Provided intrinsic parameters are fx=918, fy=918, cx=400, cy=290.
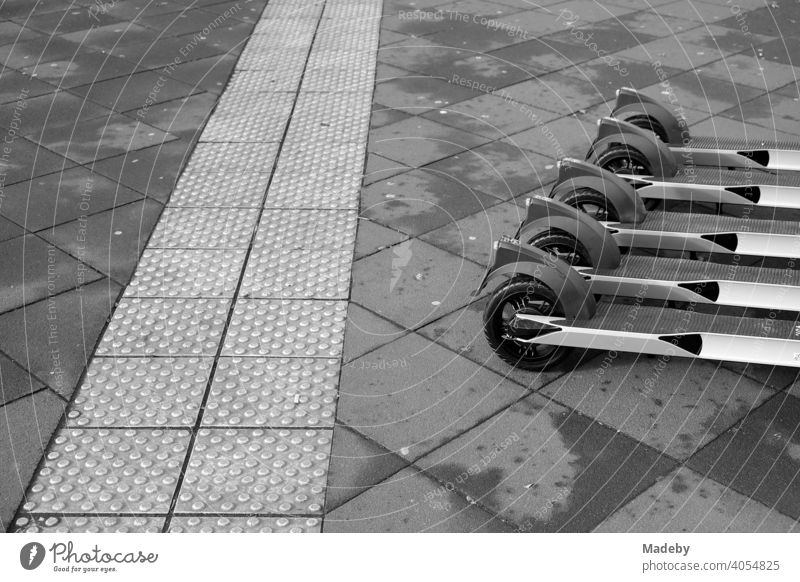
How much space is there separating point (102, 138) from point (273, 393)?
4.25m

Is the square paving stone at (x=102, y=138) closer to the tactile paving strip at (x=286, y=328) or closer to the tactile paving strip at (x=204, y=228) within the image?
the tactile paving strip at (x=204, y=228)

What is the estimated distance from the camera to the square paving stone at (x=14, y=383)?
4.78 meters

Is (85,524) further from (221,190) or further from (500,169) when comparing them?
(500,169)

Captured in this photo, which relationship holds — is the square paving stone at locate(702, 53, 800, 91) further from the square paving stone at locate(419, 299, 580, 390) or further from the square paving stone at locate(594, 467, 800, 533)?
the square paving stone at locate(594, 467, 800, 533)

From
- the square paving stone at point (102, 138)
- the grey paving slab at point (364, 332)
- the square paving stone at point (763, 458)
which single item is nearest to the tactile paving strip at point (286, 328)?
the grey paving slab at point (364, 332)

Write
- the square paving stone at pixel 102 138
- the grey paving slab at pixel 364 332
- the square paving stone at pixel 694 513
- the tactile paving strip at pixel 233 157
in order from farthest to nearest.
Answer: the square paving stone at pixel 102 138 < the tactile paving strip at pixel 233 157 < the grey paving slab at pixel 364 332 < the square paving stone at pixel 694 513

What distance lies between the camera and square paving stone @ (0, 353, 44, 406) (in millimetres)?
4781

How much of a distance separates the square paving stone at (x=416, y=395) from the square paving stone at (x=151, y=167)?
2.77m

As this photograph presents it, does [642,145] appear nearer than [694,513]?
No

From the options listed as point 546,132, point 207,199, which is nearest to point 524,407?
point 207,199

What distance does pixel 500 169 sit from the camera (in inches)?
286

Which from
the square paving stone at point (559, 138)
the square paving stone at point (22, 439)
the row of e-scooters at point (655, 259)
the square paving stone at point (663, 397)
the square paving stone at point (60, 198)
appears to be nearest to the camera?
the square paving stone at point (22, 439)

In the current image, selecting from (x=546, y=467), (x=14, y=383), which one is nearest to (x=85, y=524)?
(x=14, y=383)

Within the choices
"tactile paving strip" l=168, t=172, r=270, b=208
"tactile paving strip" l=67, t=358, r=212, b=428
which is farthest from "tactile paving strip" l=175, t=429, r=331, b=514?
"tactile paving strip" l=168, t=172, r=270, b=208
